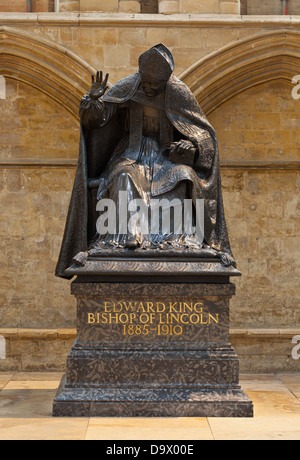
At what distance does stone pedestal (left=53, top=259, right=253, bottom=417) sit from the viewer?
412cm

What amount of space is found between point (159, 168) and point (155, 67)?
0.65 m

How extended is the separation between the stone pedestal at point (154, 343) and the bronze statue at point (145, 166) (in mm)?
131

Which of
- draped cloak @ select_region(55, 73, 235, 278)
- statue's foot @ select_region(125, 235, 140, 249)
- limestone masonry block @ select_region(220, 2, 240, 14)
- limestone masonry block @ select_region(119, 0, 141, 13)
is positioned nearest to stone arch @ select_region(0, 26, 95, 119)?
limestone masonry block @ select_region(119, 0, 141, 13)

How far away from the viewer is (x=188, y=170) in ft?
15.4

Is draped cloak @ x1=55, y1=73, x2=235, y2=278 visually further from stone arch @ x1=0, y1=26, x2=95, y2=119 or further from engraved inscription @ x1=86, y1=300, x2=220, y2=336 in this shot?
stone arch @ x1=0, y1=26, x2=95, y2=119

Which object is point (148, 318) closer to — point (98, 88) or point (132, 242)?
point (132, 242)

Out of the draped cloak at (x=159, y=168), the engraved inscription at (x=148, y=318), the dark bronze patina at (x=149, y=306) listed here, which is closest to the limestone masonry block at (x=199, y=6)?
the draped cloak at (x=159, y=168)

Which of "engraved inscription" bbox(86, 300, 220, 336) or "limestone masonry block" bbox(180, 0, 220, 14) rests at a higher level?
"limestone masonry block" bbox(180, 0, 220, 14)

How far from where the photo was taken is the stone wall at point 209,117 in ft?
23.0

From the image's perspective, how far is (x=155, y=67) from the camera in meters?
4.79

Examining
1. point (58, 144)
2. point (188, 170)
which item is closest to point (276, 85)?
point (58, 144)

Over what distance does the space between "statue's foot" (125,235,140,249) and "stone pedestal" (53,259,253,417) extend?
0.09m

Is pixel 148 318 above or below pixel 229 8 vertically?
below

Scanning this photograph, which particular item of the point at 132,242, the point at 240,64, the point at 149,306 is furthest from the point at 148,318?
the point at 240,64
